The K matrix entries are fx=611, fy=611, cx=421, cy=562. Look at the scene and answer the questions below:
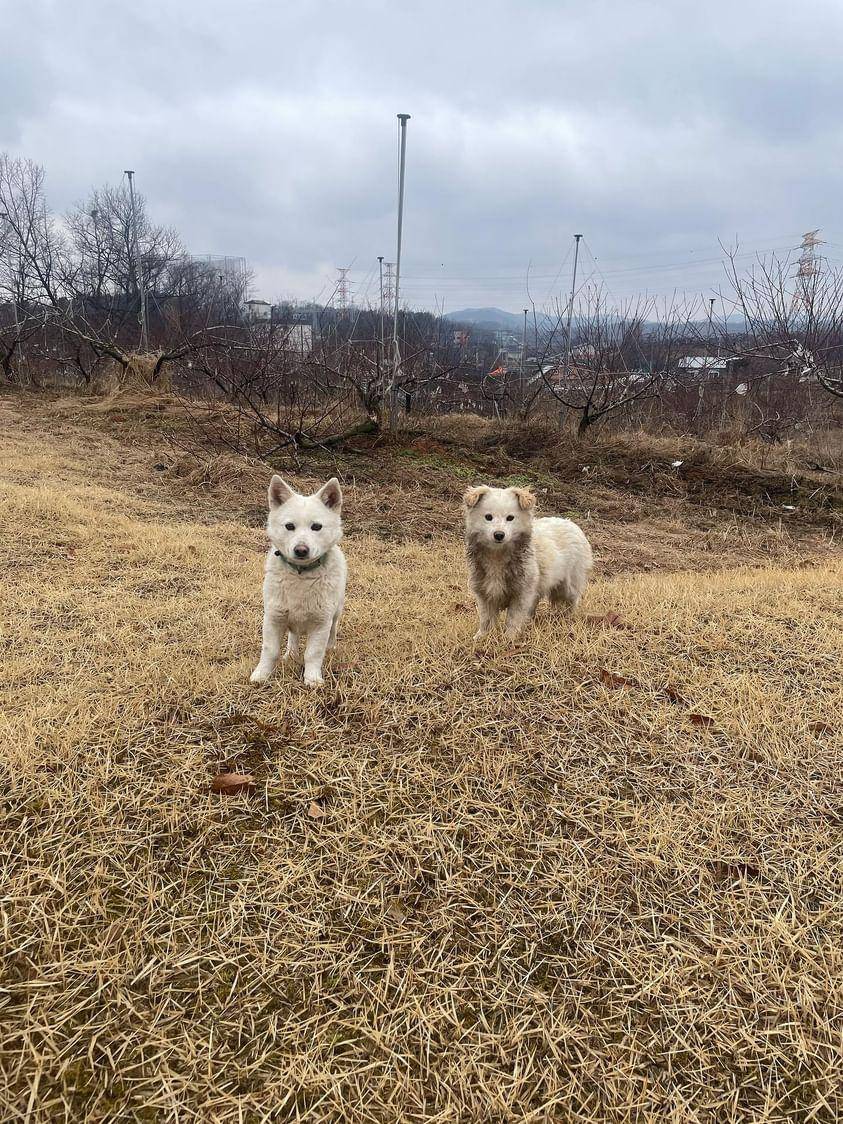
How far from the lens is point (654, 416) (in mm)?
15578

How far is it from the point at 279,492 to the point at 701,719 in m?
2.26

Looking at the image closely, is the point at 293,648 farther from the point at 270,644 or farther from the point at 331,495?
the point at 331,495

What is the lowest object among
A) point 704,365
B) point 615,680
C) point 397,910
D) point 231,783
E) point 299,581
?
point 397,910

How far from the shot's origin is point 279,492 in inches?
123

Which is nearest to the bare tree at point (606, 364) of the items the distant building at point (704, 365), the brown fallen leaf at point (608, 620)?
the distant building at point (704, 365)

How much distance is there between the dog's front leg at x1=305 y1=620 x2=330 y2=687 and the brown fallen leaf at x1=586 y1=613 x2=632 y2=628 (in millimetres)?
1710

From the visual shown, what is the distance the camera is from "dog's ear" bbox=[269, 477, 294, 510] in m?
3.09

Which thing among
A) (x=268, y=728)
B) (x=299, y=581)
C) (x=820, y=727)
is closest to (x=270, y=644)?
(x=299, y=581)

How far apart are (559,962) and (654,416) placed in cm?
1571

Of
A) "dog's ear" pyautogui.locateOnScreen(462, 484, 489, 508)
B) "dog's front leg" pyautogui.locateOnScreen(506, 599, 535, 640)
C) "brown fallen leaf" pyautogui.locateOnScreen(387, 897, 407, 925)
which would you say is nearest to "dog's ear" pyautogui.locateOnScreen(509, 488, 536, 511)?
"dog's ear" pyautogui.locateOnScreen(462, 484, 489, 508)

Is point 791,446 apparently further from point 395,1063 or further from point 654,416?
point 395,1063

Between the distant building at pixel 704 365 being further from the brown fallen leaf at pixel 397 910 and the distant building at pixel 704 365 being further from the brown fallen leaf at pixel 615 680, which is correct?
the brown fallen leaf at pixel 397 910

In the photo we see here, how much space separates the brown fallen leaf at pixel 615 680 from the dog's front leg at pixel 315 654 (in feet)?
4.48

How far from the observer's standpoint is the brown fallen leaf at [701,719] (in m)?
2.67
